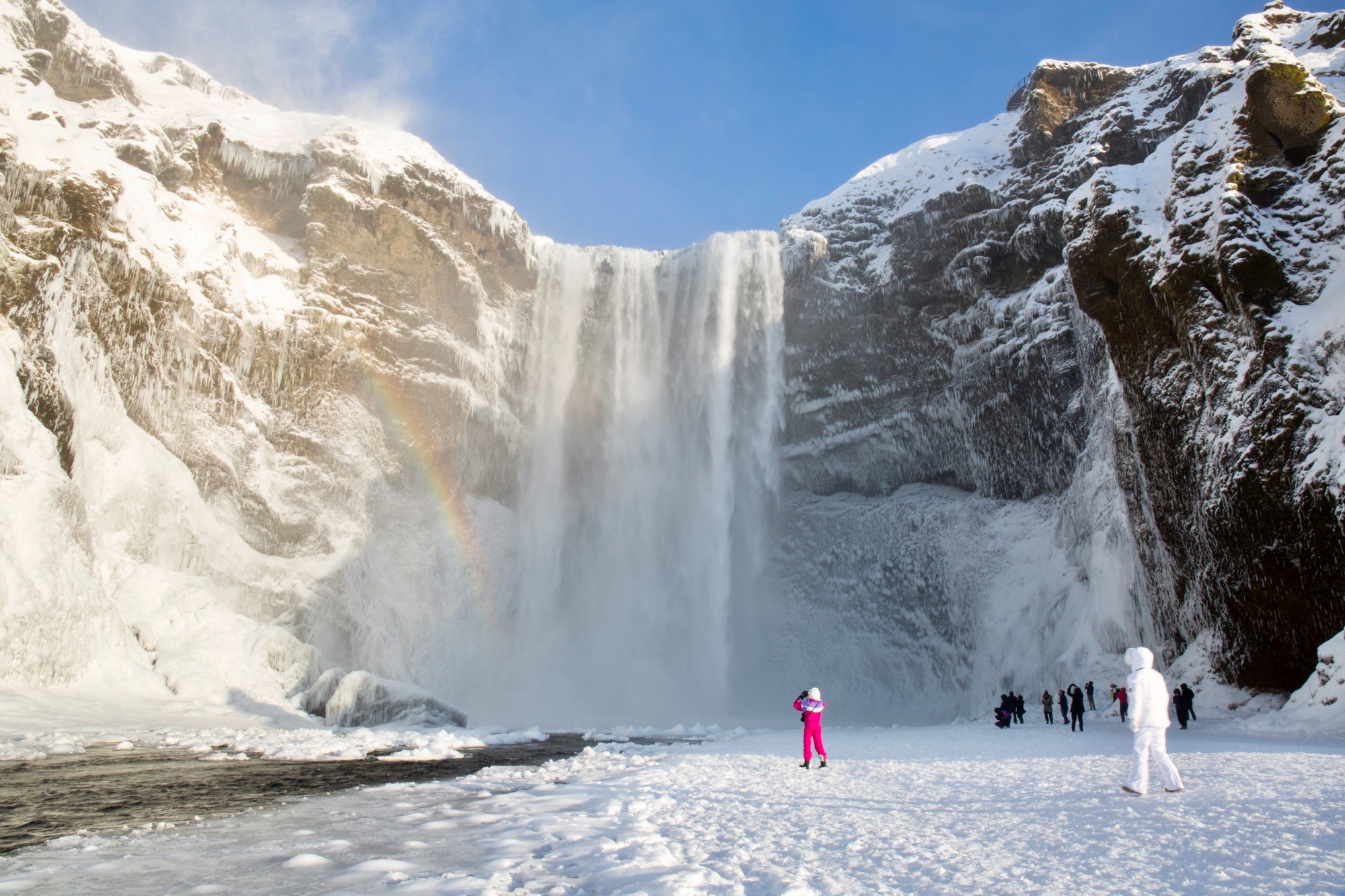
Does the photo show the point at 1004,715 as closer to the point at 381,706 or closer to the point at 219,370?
the point at 381,706

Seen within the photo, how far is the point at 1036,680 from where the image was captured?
95.2ft

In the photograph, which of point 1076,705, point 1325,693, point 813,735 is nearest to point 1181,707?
point 1076,705

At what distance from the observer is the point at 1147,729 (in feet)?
22.8

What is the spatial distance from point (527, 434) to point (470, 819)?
31.8 metres

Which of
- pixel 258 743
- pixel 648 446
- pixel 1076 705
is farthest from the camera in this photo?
pixel 648 446

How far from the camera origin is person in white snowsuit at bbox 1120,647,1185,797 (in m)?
6.82

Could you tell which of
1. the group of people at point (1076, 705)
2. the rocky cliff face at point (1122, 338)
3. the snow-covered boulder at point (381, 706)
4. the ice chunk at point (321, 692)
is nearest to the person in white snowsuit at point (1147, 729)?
the group of people at point (1076, 705)

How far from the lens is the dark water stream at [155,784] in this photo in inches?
285

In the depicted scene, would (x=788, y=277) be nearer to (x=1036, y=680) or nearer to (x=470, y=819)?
(x=1036, y=680)

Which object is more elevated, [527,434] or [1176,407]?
[527,434]

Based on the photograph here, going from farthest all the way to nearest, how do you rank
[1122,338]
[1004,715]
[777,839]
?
[1122,338]
[1004,715]
[777,839]

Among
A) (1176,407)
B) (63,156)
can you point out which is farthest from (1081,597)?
(63,156)

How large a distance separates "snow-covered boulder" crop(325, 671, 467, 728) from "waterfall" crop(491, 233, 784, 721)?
14.3 metres

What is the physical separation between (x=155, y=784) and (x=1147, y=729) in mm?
11081
